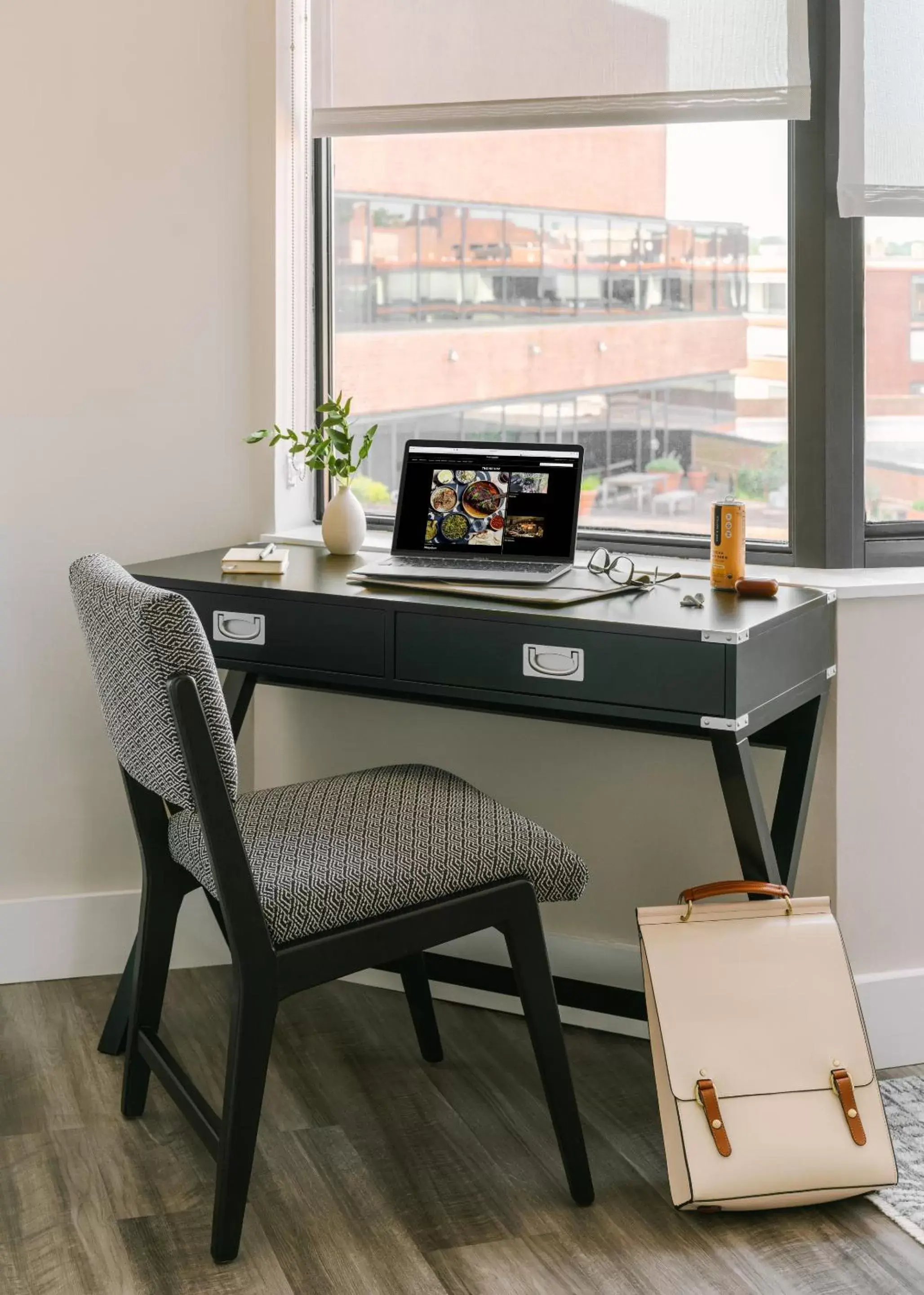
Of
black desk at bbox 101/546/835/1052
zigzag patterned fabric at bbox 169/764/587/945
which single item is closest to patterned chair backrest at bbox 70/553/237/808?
zigzag patterned fabric at bbox 169/764/587/945

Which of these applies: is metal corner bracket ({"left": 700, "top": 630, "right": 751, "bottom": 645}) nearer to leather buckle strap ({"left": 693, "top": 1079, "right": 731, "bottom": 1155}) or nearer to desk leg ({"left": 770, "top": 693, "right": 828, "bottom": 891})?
desk leg ({"left": 770, "top": 693, "right": 828, "bottom": 891})

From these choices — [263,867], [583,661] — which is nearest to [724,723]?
[583,661]

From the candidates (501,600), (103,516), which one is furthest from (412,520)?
(103,516)

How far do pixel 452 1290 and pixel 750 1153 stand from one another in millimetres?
423

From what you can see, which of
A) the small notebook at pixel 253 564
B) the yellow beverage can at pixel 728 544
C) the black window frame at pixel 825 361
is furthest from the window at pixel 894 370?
the small notebook at pixel 253 564

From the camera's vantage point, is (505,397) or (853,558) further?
(505,397)

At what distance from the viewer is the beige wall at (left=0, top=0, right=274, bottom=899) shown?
2.44 metres

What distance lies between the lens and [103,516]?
2.55m

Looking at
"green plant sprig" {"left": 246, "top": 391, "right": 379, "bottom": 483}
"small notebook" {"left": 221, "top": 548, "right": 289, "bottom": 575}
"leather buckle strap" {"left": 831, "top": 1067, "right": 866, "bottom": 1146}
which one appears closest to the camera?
"leather buckle strap" {"left": 831, "top": 1067, "right": 866, "bottom": 1146}

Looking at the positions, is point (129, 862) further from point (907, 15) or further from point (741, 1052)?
point (907, 15)

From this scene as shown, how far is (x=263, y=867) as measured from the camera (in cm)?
171

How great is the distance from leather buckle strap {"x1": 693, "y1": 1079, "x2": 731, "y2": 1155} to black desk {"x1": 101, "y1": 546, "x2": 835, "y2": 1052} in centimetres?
32

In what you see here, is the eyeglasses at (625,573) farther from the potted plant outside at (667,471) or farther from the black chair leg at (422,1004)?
the black chair leg at (422,1004)

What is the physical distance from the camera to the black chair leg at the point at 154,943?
6.57 feet
